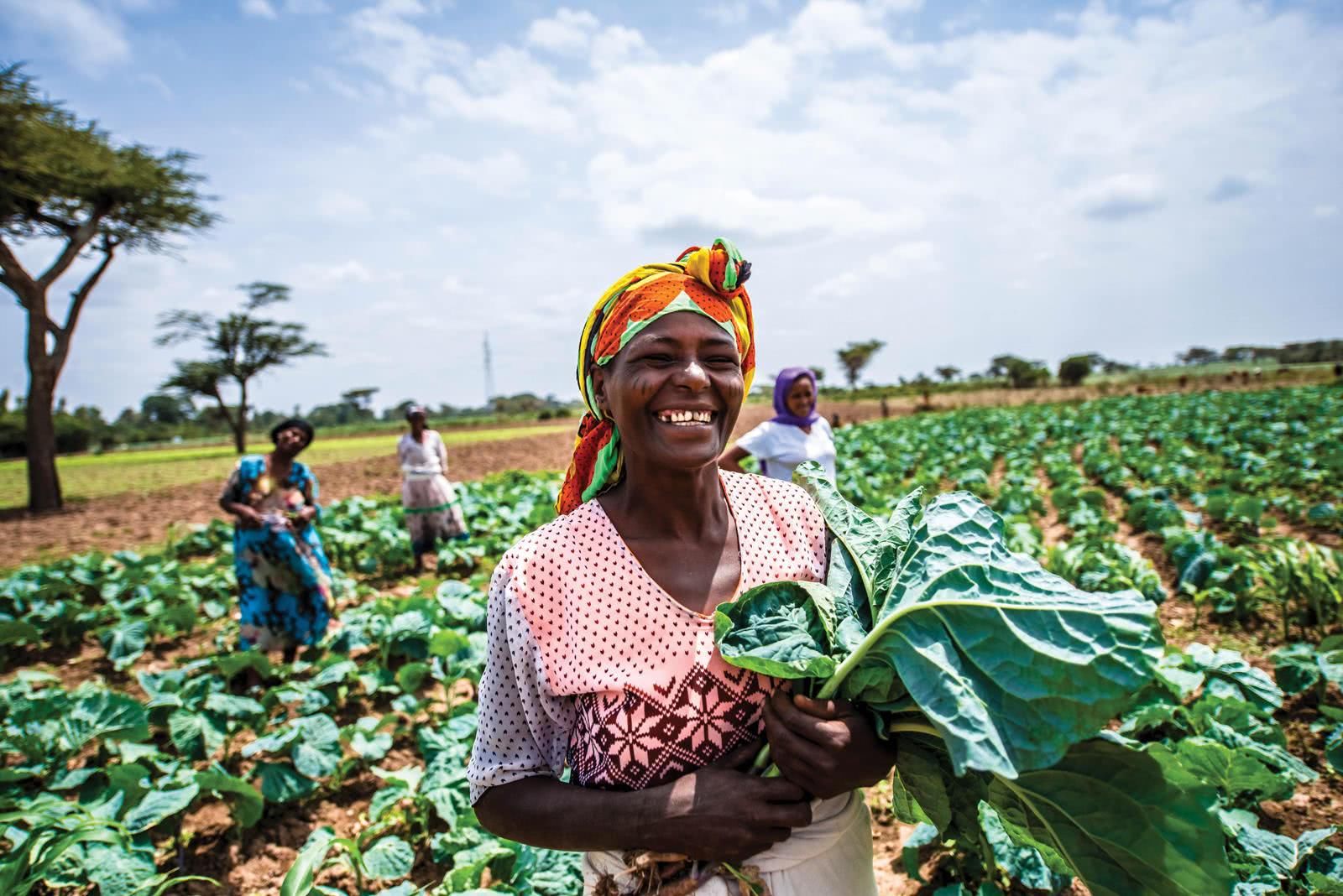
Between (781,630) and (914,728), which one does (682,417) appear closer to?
(781,630)

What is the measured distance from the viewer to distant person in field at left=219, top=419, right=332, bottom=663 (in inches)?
202

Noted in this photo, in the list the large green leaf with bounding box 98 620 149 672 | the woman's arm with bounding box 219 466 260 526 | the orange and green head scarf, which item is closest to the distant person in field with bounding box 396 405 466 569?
the woman's arm with bounding box 219 466 260 526

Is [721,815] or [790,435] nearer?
[721,815]

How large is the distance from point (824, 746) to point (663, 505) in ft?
1.78

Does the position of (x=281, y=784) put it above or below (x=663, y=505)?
below

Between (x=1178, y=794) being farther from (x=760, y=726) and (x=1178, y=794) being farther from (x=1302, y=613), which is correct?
(x=1302, y=613)

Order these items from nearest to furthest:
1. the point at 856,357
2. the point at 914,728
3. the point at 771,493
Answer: the point at 914,728, the point at 771,493, the point at 856,357

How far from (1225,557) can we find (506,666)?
20.4 ft

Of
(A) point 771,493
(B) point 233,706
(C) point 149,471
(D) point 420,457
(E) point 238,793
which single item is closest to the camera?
(A) point 771,493

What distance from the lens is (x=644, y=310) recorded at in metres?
1.38

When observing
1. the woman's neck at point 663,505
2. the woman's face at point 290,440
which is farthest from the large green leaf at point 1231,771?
the woman's face at point 290,440

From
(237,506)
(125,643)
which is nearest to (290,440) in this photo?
(237,506)

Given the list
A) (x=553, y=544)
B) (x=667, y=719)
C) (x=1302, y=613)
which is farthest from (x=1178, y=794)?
(x=1302, y=613)

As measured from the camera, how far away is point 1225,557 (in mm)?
5430
